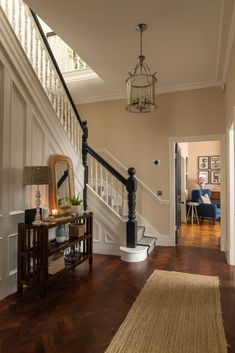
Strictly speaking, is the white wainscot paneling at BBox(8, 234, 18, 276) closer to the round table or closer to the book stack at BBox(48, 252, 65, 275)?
the book stack at BBox(48, 252, 65, 275)

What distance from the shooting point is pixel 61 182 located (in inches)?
156

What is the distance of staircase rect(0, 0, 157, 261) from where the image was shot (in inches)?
127

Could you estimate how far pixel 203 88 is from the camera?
16.5ft

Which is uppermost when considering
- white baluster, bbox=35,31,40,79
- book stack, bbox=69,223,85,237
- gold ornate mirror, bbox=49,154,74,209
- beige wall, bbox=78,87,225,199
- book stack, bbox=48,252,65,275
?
white baluster, bbox=35,31,40,79

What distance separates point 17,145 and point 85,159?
1920 millimetres

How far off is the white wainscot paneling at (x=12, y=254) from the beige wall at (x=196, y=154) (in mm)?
7436

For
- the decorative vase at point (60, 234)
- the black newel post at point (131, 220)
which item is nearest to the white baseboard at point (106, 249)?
the black newel post at point (131, 220)

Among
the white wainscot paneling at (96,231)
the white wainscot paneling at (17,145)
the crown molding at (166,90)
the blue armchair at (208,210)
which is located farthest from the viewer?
the blue armchair at (208,210)

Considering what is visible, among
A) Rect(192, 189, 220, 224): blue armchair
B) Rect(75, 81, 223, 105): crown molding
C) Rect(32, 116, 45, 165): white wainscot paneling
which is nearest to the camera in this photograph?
Rect(32, 116, 45, 165): white wainscot paneling

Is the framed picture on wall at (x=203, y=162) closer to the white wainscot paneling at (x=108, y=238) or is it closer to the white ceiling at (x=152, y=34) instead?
the white ceiling at (x=152, y=34)

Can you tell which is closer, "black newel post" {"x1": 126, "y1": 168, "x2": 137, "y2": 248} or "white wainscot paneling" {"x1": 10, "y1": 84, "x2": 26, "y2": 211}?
"white wainscot paneling" {"x1": 10, "y1": 84, "x2": 26, "y2": 211}

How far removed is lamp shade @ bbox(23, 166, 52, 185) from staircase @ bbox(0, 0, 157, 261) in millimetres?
1247

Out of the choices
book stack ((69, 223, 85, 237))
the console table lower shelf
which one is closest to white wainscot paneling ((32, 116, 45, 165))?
the console table lower shelf

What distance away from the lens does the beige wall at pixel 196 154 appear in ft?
30.3
